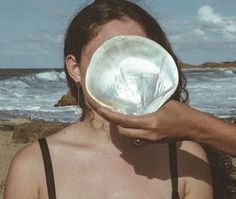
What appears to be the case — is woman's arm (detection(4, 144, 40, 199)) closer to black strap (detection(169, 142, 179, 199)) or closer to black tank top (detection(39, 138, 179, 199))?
black tank top (detection(39, 138, 179, 199))

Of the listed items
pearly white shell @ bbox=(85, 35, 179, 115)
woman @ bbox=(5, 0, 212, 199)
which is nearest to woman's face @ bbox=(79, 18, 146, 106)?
woman @ bbox=(5, 0, 212, 199)

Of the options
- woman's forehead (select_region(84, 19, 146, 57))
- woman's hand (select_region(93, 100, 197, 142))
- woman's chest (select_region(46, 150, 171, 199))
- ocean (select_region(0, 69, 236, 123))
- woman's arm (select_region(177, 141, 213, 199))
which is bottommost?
ocean (select_region(0, 69, 236, 123))

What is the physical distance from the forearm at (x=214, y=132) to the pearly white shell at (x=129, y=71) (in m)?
0.14

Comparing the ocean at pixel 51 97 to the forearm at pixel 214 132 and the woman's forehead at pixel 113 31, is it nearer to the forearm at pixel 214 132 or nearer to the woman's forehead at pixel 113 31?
the woman's forehead at pixel 113 31

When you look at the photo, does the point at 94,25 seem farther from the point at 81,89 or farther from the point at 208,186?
the point at 208,186

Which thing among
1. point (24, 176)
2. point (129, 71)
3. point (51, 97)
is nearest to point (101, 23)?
point (129, 71)

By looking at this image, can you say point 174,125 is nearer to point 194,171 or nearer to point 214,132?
point 214,132

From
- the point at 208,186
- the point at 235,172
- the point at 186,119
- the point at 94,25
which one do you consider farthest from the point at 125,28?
the point at 235,172

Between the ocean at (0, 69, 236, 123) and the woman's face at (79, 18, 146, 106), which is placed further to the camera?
the ocean at (0, 69, 236, 123)

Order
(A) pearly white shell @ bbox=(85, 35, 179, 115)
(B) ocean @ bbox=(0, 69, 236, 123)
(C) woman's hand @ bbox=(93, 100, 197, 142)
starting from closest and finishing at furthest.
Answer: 1. (C) woman's hand @ bbox=(93, 100, 197, 142)
2. (A) pearly white shell @ bbox=(85, 35, 179, 115)
3. (B) ocean @ bbox=(0, 69, 236, 123)

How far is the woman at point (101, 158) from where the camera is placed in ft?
6.15

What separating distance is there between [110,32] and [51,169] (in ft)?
1.85

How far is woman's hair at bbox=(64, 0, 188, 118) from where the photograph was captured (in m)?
1.90

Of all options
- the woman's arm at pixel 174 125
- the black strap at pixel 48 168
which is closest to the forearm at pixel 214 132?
the woman's arm at pixel 174 125
